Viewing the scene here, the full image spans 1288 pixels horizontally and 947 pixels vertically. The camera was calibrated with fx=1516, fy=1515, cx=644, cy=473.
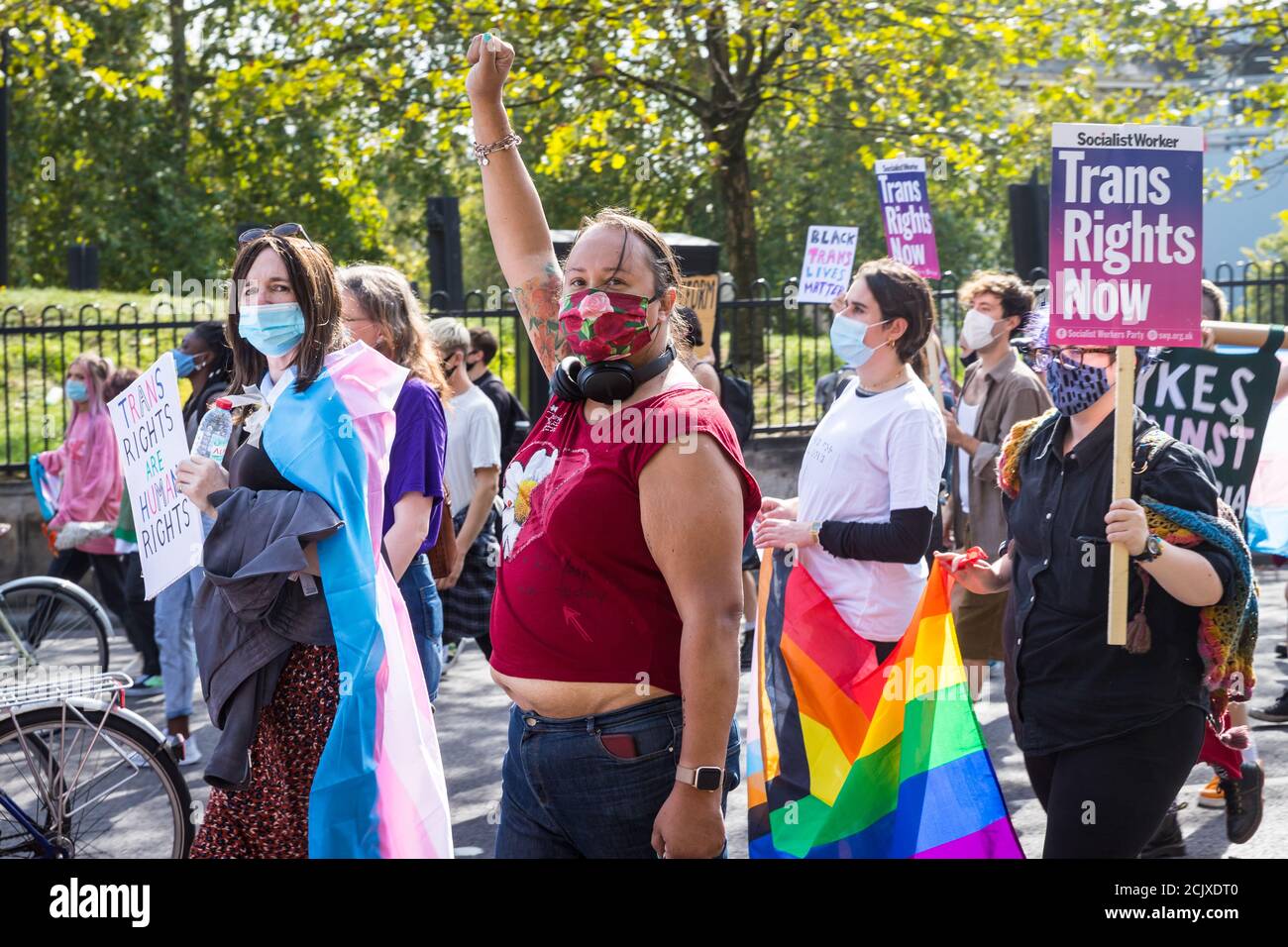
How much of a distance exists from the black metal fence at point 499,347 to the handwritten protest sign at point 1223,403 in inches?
213

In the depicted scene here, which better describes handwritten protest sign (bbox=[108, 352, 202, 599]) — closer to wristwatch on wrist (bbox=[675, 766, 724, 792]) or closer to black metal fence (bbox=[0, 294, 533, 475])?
wristwatch on wrist (bbox=[675, 766, 724, 792])

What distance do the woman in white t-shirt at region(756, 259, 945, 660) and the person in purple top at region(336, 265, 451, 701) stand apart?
3.17 feet

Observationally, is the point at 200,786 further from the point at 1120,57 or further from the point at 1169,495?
the point at 1120,57

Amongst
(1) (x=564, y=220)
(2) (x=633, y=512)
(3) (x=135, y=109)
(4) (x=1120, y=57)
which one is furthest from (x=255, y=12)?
(2) (x=633, y=512)

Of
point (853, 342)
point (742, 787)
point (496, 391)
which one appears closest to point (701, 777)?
point (853, 342)

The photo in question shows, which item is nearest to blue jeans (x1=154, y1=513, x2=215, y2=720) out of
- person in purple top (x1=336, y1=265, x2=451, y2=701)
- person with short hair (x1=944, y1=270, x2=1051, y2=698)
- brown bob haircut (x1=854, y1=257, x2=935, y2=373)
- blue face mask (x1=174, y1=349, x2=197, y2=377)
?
blue face mask (x1=174, y1=349, x2=197, y2=377)

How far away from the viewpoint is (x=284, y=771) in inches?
141

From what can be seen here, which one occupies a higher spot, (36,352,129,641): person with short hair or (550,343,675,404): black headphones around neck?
(550,343,675,404): black headphones around neck

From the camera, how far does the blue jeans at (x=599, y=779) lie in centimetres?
270

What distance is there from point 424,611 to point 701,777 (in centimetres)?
207

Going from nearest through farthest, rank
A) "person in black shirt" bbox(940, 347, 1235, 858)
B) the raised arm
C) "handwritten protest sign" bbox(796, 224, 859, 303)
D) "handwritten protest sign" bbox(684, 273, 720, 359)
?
the raised arm
"person in black shirt" bbox(940, 347, 1235, 858)
"handwritten protest sign" bbox(684, 273, 720, 359)
"handwritten protest sign" bbox(796, 224, 859, 303)

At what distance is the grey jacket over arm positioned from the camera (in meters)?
3.43

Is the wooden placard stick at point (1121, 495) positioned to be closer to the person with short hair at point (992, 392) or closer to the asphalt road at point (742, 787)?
the asphalt road at point (742, 787)

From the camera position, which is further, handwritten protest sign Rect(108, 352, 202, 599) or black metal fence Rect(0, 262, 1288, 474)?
black metal fence Rect(0, 262, 1288, 474)
